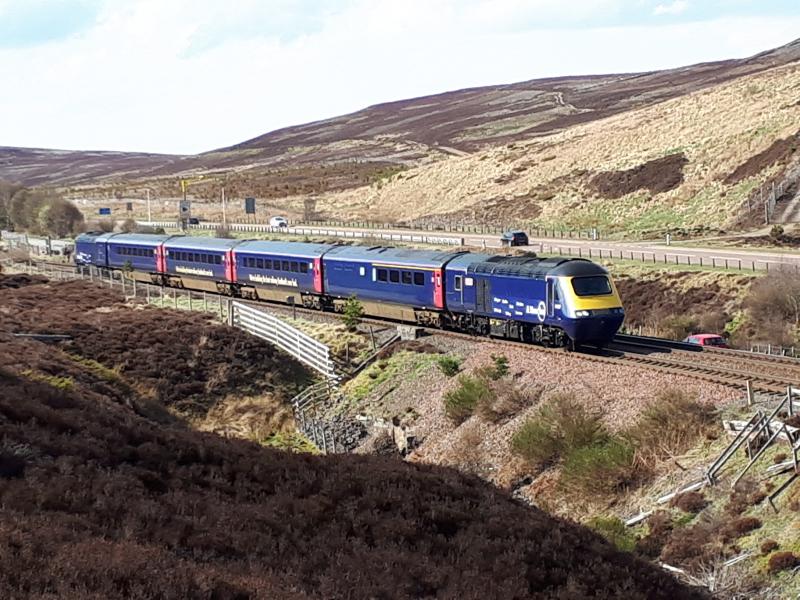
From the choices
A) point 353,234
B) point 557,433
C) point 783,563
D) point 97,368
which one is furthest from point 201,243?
point 783,563

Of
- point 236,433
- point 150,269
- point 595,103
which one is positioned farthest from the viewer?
point 595,103

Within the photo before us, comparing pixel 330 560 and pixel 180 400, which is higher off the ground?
pixel 330 560

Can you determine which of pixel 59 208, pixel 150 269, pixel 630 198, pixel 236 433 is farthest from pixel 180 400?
pixel 59 208

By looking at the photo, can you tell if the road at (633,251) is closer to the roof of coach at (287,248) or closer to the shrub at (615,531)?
the roof of coach at (287,248)

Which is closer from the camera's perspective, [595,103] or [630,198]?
[630,198]

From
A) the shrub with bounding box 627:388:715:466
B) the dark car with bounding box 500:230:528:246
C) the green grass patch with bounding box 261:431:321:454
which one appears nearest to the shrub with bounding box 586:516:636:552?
the shrub with bounding box 627:388:715:466

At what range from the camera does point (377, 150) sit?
197125mm

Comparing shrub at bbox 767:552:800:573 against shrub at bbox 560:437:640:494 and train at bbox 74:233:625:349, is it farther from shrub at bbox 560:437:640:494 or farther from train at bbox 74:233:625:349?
train at bbox 74:233:625:349

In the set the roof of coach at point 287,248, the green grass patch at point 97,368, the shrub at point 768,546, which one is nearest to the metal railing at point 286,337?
the roof of coach at point 287,248

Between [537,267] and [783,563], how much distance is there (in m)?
16.6

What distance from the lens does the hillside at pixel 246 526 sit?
10.9m

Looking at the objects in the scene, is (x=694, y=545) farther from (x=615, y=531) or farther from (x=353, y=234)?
(x=353, y=234)

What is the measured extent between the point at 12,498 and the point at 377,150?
7354 inches

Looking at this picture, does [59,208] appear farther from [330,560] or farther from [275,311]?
[330,560]
